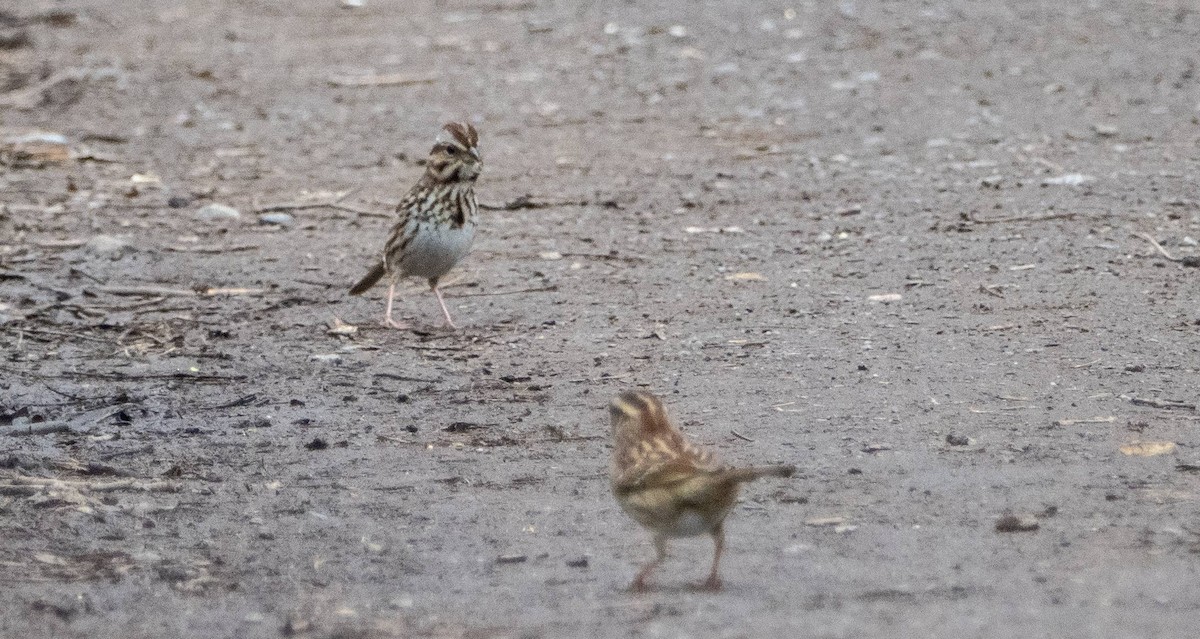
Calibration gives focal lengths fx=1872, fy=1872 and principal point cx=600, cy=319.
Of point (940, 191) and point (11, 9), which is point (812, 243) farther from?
point (11, 9)

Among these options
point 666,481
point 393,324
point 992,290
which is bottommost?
point 393,324

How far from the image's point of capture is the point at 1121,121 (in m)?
13.0

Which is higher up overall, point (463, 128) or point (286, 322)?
point (463, 128)

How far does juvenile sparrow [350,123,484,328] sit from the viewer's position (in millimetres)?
9375

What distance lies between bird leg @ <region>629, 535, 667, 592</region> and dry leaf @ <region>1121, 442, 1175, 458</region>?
203 cm

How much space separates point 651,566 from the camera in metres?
5.69

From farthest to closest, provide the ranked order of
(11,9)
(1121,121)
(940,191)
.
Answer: (11,9), (1121,121), (940,191)

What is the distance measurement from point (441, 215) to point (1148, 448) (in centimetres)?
388

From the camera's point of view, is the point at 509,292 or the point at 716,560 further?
the point at 509,292

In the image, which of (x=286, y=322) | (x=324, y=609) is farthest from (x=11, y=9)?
(x=324, y=609)

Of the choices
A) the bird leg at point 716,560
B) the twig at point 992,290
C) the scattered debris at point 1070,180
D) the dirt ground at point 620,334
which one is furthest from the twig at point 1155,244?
the bird leg at point 716,560

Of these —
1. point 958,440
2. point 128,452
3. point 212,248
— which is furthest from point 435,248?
point 958,440

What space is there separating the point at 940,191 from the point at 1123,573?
6.35m

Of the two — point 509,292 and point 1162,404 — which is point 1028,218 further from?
point 1162,404
